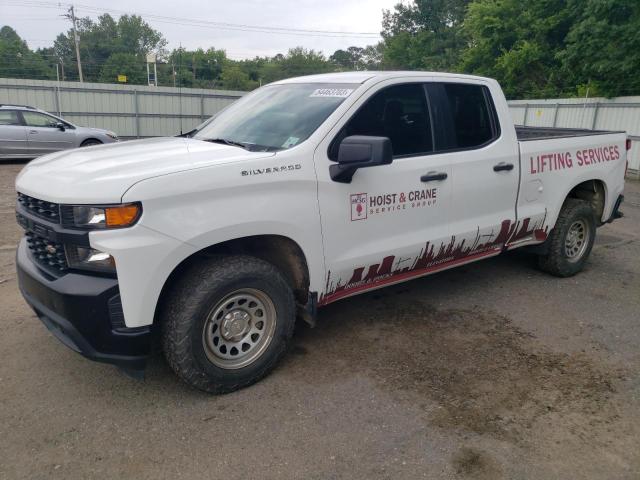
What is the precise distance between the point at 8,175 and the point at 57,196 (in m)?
10.8

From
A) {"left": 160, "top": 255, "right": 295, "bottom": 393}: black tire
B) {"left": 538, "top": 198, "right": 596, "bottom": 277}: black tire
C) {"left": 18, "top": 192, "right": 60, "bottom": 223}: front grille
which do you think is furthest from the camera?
{"left": 538, "top": 198, "right": 596, "bottom": 277}: black tire

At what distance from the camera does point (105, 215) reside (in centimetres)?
279

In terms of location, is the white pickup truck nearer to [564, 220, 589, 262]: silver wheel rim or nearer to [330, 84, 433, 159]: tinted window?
[330, 84, 433, 159]: tinted window

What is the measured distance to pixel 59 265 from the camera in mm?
3045

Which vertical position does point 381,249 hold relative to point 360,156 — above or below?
below

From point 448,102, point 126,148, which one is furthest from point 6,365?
point 448,102

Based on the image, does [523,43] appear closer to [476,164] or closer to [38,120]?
[38,120]

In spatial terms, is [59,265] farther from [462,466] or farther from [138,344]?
[462,466]

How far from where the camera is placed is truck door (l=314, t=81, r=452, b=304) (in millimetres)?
3615

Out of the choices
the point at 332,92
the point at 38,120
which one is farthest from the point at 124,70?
the point at 332,92

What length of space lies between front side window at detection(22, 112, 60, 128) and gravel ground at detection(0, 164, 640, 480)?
1111 centimetres

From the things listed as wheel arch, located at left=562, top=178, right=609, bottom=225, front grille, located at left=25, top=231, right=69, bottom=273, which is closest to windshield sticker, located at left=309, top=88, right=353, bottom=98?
front grille, located at left=25, top=231, right=69, bottom=273

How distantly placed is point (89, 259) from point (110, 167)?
55 centimetres

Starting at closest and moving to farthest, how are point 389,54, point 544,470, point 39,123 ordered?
point 544,470
point 39,123
point 389,54
